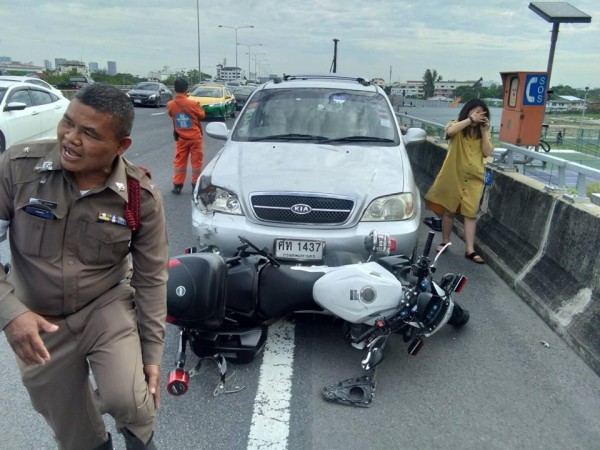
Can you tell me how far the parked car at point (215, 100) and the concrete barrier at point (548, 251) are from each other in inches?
736

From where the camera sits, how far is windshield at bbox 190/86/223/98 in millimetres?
25188

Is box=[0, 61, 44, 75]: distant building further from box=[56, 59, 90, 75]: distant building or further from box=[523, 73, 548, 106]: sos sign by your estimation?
box=[523, 73, 548, 106]: sos sign

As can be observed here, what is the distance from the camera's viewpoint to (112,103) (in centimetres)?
199

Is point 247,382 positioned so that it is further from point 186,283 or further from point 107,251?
point 107,251

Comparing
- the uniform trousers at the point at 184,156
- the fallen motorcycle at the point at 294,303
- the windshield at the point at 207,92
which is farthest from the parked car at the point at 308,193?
the windshield at the point at 207,92

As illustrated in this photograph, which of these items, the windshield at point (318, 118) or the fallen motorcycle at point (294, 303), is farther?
the windshield at point (318, 118)

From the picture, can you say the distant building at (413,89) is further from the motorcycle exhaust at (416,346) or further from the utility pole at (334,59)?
the motorcycle exhaust at (416,346)

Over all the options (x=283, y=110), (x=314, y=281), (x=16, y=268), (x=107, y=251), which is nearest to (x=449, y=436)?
(x=314, y=281)

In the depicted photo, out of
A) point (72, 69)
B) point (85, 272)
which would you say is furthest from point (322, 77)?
point (72, 69)

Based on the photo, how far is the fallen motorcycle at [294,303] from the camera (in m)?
3.17

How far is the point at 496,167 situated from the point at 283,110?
2640 millimetres

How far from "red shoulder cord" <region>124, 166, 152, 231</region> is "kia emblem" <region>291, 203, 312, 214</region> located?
2.21 metres

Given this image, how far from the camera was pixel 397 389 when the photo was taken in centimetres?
338

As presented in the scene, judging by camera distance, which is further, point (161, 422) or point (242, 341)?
point (242, 341)
